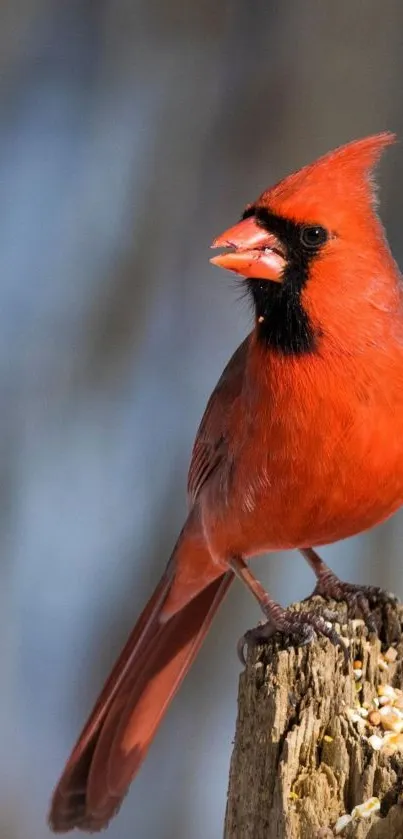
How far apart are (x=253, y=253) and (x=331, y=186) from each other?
14 cm

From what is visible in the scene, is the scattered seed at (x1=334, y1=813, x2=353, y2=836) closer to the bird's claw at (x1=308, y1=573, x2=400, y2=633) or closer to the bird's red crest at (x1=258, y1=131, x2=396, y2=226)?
the bird's claw at (x1=308, y1=573, x2=400, y2=633)

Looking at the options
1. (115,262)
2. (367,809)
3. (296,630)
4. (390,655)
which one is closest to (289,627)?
(296,630)

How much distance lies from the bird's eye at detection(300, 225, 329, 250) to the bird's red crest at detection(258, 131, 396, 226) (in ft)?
0.04

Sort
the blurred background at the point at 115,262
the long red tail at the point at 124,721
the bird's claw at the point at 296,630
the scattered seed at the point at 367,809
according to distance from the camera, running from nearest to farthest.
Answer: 1. the scattered seed at the point at 367,809
2. the bird's claw at the point at 296,630
3. the long red tail at the point at 124,721
4. the blurred background at the point at 115,262

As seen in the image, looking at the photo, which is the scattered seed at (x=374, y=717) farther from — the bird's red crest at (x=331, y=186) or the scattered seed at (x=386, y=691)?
the bird's red crest at (x=331, y=186)

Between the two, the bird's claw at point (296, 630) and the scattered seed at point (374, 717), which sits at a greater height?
the bird's claw at point (296, 630)

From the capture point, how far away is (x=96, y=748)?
1.52 m

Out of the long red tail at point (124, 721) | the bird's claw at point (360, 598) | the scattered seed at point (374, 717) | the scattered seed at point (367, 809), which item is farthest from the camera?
the long red tail at point (124, 721)

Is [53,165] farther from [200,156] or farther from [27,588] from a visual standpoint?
[27,588]

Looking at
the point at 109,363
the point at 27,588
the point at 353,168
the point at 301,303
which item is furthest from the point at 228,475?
the point at 27,588

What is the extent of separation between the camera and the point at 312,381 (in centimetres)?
116

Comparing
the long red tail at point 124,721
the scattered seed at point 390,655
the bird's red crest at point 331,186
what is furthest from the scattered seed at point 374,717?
the bird's red crest at point 331,186

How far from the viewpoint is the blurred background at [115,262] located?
1897mm

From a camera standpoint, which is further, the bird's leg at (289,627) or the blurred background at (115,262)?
the blurred background at (115,262)
